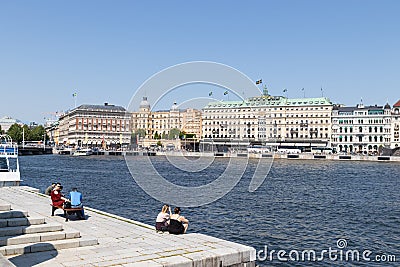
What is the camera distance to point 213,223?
1068 inches

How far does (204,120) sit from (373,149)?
61886 mm

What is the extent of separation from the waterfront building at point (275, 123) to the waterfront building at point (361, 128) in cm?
355

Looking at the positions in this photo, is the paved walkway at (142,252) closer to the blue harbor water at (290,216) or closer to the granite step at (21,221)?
the granite step at (21,221)

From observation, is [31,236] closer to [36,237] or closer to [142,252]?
[36,237]

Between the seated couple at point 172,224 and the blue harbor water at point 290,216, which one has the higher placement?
the seated couple at point 172,224

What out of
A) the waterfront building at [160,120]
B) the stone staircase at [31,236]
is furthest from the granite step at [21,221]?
the waterfront building at [160,120]

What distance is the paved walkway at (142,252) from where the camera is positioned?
12.6 meters

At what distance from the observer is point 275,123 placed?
7018 inches

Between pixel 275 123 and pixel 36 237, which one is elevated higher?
pixel 275 123

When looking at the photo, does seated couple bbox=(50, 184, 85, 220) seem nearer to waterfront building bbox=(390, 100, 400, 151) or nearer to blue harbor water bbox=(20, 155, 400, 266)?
blue harbor water bbox=(20, 155, 400, 266)

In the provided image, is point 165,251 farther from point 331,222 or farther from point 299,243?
point 331,222

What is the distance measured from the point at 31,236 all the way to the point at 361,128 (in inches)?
6522

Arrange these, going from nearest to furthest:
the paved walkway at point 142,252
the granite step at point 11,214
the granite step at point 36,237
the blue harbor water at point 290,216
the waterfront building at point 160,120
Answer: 1. the paved walkway at point 142,252
2. the granite step at point 36,237
3. the granite step at point 11,214
4. the blue harbor water at point 290,216
5. the waterfront building at point 160,120

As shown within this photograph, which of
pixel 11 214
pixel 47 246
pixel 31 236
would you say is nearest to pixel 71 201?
pixel 11 214
